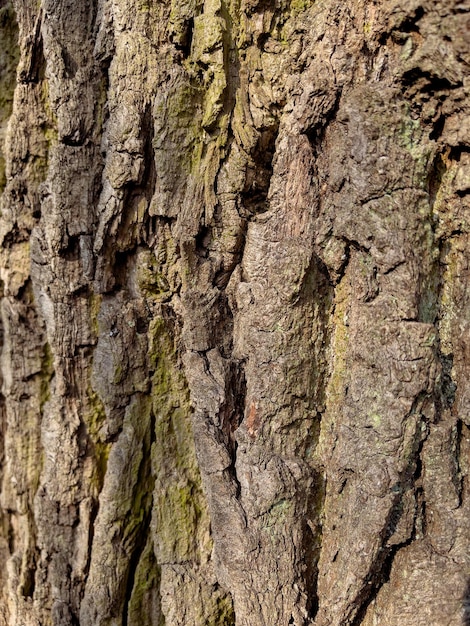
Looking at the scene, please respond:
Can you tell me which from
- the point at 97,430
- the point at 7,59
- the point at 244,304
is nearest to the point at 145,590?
the point at 97,430

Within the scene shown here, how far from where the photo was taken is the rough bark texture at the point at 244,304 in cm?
125

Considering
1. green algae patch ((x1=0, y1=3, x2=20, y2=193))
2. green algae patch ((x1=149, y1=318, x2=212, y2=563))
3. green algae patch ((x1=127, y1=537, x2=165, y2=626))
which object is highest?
green algae patch ((x1=0, y1=3, x2=20, y2=193))

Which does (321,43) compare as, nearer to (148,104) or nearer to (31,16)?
(148,104)

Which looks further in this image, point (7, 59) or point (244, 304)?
point (7, 59)

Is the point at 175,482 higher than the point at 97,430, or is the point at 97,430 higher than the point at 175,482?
the point at 97,430

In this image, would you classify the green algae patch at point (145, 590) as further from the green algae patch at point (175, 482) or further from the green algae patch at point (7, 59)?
the green algae patch at point (7, 59)

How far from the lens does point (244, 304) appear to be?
141cm

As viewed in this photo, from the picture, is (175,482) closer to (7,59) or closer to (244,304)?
(244,304)

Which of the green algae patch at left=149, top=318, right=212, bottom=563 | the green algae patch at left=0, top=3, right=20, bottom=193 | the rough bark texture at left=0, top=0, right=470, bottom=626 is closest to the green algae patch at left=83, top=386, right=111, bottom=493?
the rough bark texture at left=0, top=0, right=470, bottom=626

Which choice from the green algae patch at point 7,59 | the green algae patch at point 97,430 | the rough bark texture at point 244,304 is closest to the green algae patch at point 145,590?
the rough bark texture at point 244,304

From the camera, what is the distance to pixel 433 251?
4.14 ft

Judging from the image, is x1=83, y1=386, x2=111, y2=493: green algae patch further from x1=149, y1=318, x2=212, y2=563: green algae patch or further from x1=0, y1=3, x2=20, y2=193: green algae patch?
x1=0, y1=3, x2=20, y2=193: green algae patch

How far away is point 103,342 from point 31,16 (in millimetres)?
960

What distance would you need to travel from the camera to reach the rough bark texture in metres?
1.25
